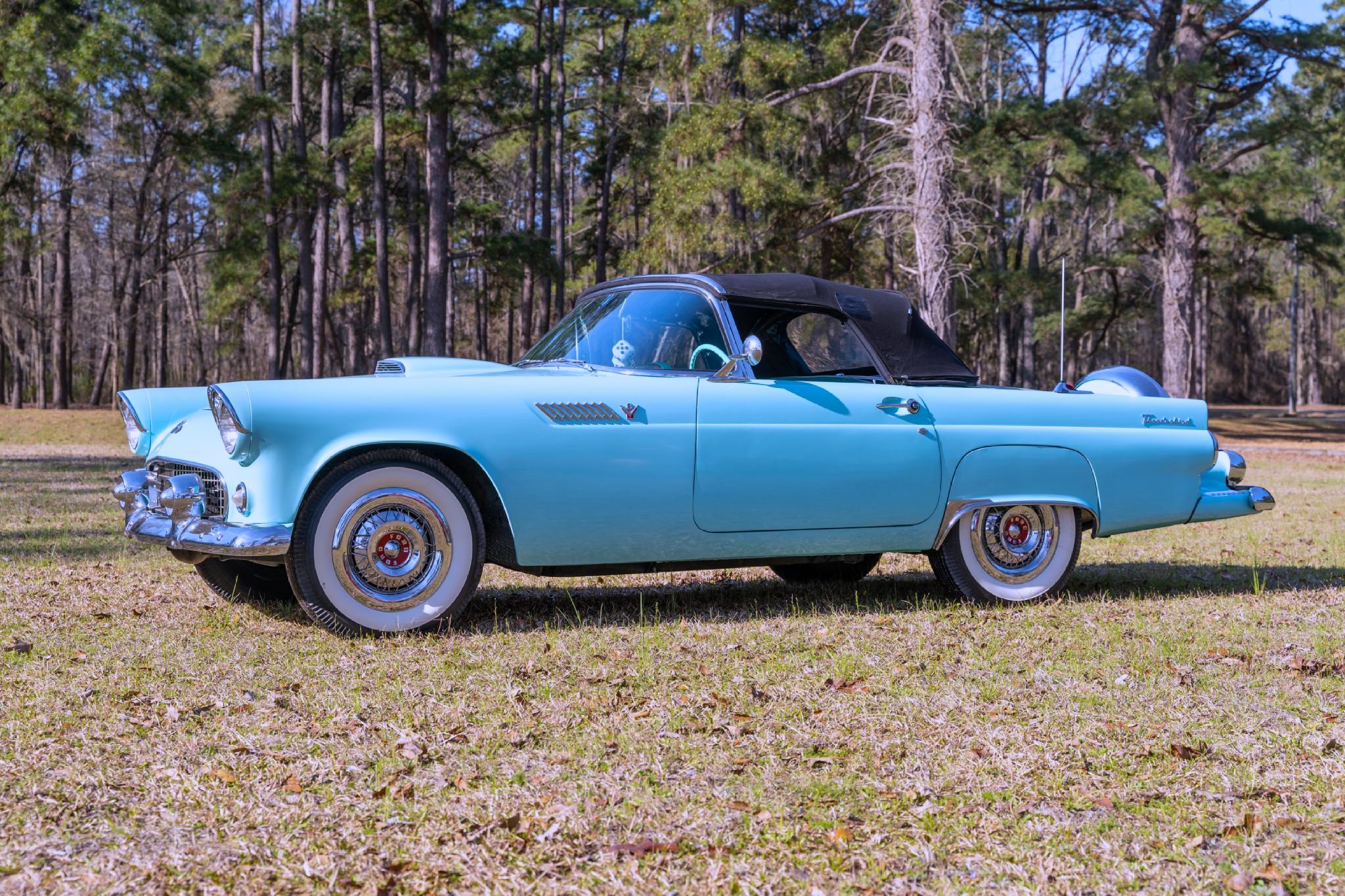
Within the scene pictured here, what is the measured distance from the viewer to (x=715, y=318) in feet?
18.5

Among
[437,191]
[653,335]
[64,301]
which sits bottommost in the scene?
[653,335]

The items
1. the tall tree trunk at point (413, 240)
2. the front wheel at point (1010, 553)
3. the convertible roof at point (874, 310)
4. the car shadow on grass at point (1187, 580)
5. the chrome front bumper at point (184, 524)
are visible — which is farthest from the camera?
the tall tree trunk at point (413, 240)

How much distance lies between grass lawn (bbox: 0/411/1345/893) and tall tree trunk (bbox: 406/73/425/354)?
76.5 ft

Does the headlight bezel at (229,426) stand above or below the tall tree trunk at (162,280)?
below

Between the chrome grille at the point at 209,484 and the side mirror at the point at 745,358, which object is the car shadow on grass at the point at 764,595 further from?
the side mirror at the point at 745,358

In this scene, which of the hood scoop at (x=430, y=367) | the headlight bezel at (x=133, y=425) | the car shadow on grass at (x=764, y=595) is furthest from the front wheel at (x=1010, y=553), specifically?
the headlight bezel at (x=133, y=425)

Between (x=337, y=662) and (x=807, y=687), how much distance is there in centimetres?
180

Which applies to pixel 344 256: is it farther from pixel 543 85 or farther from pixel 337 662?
pixel 337 662

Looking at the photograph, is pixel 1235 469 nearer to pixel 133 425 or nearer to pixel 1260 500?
pixel 1260 500

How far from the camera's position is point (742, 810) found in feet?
10.0

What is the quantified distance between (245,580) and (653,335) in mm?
2344

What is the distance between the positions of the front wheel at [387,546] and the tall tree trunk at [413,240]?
2319 cm

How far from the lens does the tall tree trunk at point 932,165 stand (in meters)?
16.8

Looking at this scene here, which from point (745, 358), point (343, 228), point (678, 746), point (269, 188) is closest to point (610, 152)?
point (269, 188)
